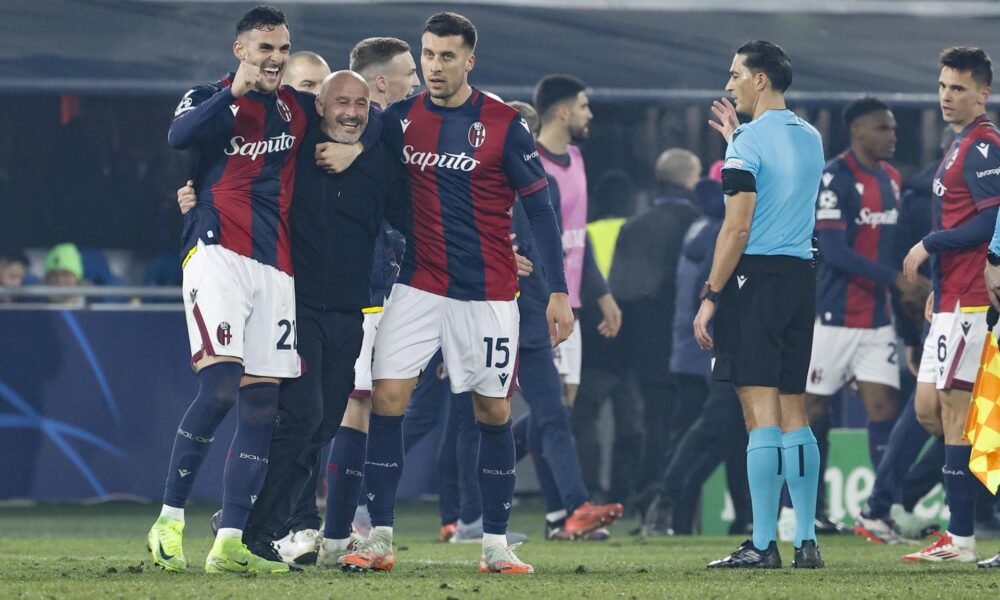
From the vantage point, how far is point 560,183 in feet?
31.9

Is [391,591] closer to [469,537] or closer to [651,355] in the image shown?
[469,537]

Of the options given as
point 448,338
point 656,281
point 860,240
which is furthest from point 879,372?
point 448,338

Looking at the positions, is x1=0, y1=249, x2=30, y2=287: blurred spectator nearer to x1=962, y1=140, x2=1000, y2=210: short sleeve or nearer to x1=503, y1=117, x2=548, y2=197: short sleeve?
x1=503, y1=117, x2=548, y2=197: short sleeve

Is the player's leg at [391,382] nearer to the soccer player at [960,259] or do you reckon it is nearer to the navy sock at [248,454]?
the navy sock at [248,454]

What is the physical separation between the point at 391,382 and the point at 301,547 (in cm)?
100

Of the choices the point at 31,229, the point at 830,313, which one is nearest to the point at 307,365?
the point at 830,313

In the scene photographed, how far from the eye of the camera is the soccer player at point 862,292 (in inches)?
389

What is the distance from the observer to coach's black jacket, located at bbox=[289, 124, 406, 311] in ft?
22.4

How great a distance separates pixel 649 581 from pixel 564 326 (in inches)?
39.3

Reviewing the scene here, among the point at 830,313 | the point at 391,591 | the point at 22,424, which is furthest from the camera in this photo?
the point at 22,424

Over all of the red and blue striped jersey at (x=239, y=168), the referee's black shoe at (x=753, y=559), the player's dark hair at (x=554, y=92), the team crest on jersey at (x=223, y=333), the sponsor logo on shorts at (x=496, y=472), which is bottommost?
the referee's black shoe at (x=753, y=559)

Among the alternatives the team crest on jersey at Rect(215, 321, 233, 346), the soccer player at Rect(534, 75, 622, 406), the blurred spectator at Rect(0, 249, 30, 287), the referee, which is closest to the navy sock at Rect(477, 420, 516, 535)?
the referee

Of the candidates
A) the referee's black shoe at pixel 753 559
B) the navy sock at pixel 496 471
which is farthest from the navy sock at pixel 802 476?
the navy sock at pixel 496 471

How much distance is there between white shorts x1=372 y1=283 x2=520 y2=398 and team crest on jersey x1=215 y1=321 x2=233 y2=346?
613 mm
